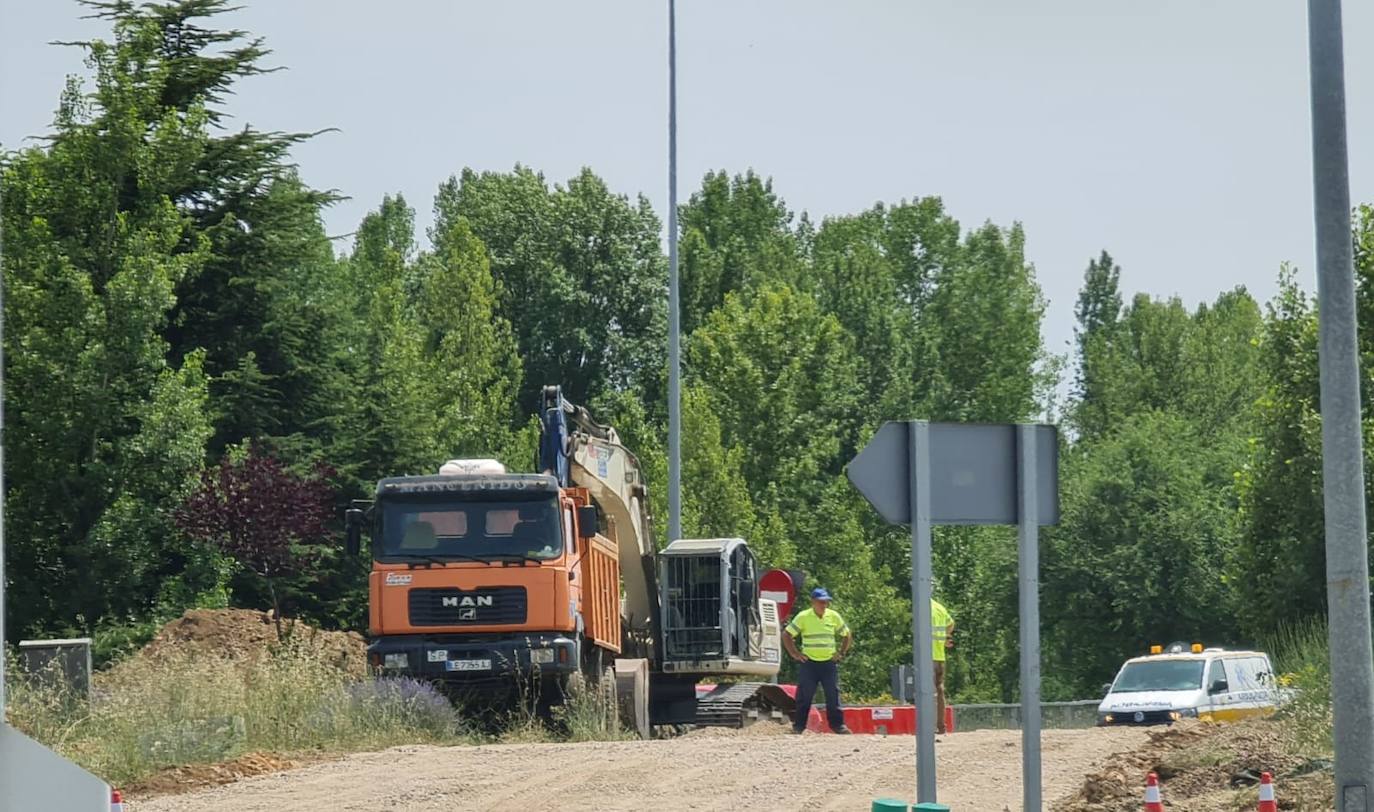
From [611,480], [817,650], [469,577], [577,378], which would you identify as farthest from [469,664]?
[577,378]

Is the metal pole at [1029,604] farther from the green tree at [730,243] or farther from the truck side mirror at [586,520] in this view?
the green tree at [730,243]

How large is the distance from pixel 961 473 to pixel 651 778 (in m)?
5.94

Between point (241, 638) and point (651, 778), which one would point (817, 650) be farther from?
point (241, 638)

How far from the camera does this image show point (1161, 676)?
98.1ft

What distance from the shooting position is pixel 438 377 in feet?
184

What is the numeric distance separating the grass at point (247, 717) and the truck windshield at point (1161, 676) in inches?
404

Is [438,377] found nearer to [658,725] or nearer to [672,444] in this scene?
[672,444]

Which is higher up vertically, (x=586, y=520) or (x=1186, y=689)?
(x=586, y=520)

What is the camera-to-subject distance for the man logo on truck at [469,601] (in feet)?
73.3

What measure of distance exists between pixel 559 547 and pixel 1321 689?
947 cm

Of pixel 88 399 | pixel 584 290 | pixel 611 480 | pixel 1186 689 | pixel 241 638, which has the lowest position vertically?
pixel 1186 689

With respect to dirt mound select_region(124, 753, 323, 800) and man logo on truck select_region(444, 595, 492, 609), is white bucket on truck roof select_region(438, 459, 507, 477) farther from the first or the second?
dirt mound select_region(124, 753, 323, 800)

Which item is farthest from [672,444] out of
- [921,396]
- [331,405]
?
[921,396]

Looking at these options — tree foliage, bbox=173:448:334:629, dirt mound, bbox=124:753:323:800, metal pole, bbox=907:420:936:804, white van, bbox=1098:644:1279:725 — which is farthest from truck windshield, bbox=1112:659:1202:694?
metal pole, bbox=907:420:936:804
